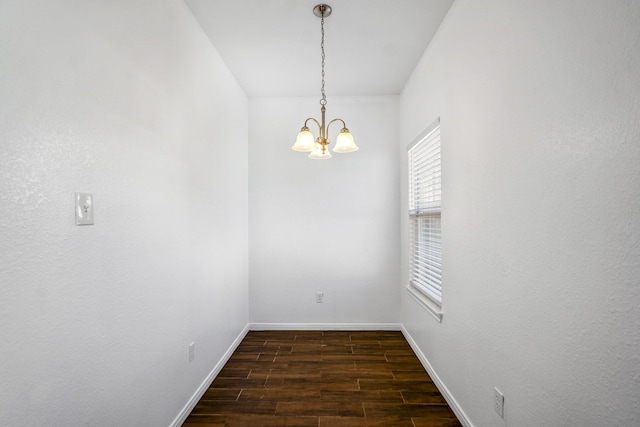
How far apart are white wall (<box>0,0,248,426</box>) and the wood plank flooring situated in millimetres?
359

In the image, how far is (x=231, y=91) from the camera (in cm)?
319

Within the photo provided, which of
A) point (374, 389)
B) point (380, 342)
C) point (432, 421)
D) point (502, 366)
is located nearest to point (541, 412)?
point (502, 366)

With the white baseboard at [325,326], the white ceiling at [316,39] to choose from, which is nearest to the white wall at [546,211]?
the white ceiling at [316,39]

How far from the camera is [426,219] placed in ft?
9.97

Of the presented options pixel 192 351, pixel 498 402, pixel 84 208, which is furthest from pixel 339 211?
pixel 84 208

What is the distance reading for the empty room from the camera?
98 cm

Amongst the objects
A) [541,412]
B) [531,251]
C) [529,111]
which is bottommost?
[541,412]

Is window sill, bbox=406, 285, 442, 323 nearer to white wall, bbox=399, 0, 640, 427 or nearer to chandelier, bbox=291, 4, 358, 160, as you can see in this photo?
white wall, bbox=399, 0, 640, 427

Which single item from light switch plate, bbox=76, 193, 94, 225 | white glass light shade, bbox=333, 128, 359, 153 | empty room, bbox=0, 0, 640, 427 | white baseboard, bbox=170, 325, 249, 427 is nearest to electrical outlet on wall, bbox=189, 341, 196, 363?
empty room, bbox=0, 0, 640, 427

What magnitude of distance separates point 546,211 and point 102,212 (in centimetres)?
→ 177

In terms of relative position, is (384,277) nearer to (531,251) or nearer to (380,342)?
(380,342)

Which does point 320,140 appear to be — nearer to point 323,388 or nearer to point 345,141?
point 345,141

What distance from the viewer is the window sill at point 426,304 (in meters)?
2.44

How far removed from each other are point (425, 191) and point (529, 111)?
1.66 meters
